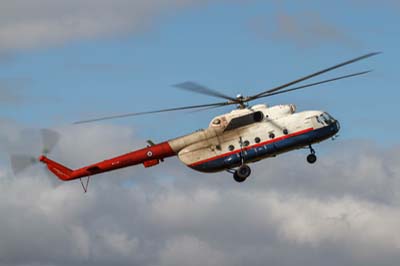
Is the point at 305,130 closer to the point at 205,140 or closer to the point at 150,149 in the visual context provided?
the point at 205,140

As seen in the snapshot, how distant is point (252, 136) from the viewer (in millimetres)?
61688

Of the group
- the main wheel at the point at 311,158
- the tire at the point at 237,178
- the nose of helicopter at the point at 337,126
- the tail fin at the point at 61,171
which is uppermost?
the tail fin at the point at 61,171

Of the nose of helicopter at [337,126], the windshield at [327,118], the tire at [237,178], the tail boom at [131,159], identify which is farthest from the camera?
the tail boom at [131,159]

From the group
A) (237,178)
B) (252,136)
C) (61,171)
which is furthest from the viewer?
(61,171)

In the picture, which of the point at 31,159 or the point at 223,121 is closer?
the point at 223,121

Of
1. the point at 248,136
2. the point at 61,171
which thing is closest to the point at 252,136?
the point at 248,136

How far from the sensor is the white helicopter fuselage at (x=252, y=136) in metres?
61.5

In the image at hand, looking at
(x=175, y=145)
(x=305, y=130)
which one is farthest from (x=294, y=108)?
(x=175, y=145)

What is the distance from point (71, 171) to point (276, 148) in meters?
18.6

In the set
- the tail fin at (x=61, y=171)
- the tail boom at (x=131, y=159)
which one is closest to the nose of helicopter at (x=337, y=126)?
the tail boom at (x=131, y=159)

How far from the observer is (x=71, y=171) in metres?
66.2

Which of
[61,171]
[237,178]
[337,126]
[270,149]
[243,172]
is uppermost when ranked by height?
[61,171]

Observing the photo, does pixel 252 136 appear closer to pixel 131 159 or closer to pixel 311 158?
pixel 311 158

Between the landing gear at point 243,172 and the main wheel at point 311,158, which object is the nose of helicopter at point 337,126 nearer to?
the main wheel at point 311,158
